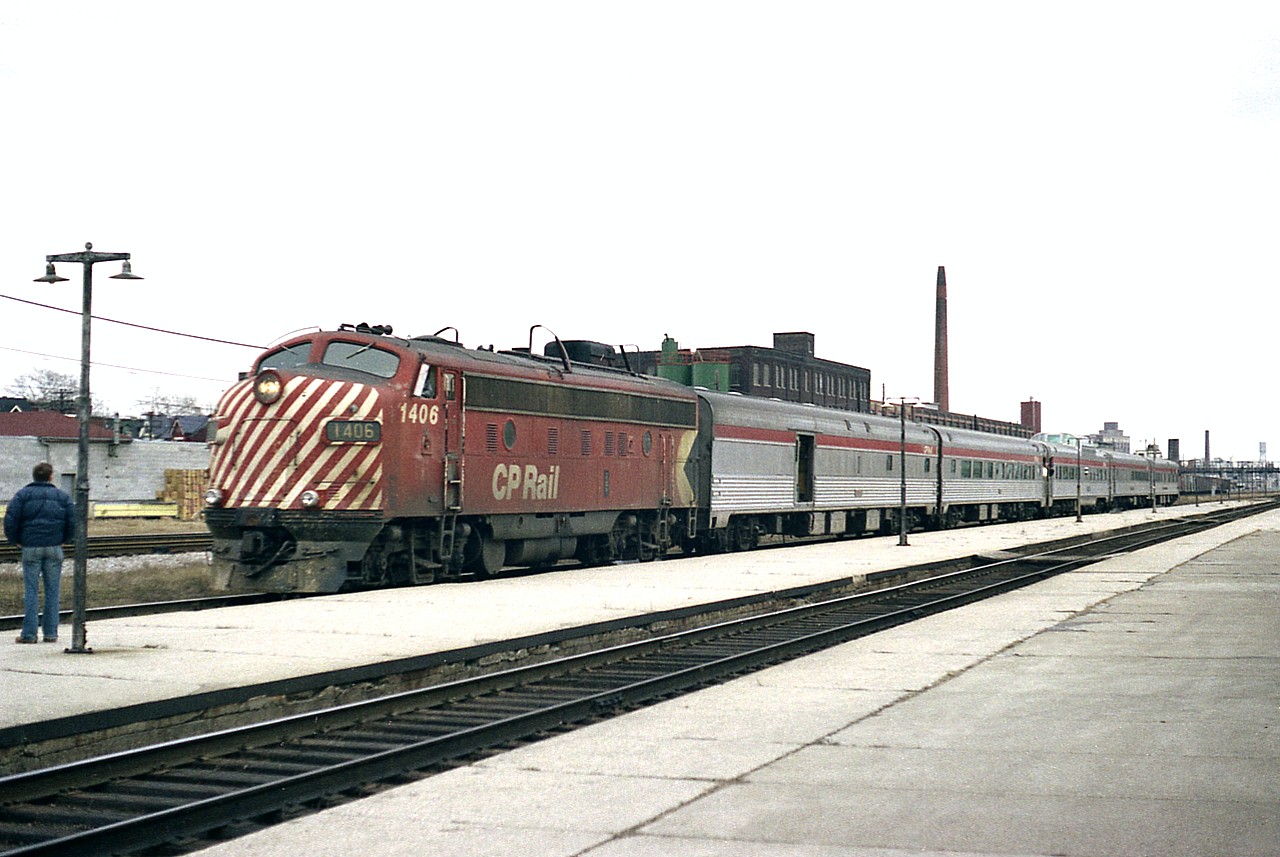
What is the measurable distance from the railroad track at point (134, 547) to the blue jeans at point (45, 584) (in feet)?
43.3

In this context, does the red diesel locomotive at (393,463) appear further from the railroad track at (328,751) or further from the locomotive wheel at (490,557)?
the railroad track at (328,751)

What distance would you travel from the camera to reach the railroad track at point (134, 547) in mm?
27234

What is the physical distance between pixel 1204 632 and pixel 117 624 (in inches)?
509

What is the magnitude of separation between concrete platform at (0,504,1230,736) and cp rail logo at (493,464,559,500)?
4.67 ft

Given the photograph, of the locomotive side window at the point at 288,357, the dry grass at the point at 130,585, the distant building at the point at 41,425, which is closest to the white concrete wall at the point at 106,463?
the distant building at the point at 41,425

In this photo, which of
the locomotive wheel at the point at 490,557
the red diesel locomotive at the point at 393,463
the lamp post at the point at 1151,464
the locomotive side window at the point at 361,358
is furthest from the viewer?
the lamp post at the point at 1151,464

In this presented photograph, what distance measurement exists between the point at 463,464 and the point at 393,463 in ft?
5.54

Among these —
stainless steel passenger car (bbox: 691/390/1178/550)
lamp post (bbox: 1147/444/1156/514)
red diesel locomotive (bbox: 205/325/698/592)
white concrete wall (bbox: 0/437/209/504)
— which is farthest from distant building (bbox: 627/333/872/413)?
red diesel locomotive (bbox: 205/325/698/592)

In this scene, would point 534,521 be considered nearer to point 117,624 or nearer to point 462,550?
point 462,550

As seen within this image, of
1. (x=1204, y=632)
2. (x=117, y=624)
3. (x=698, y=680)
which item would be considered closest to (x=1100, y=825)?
(x=698, y=680)

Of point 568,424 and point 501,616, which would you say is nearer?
point 501,616

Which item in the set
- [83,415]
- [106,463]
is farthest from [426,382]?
[106,463]

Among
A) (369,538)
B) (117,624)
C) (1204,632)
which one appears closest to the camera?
(117,624)

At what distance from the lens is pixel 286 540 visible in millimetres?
19359
